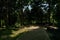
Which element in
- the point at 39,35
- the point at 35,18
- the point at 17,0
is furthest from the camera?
the point at 35,18

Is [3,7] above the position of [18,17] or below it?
above

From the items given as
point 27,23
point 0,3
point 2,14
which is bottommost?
point 27,23

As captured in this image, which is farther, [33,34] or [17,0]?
[17,0]

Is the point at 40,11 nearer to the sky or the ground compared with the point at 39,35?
nearer to the sky

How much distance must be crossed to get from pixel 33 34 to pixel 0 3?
11.1 meters

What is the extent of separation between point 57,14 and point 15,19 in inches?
209

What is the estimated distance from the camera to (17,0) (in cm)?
Result: 1930

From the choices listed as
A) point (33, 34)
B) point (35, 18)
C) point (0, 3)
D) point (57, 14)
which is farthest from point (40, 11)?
point (33, 34)

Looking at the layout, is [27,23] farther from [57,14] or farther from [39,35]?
[39,35]

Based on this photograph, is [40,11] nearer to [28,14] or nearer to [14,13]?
[28,14]

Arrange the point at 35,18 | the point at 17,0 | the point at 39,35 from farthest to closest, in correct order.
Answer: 1. the point at 35,18
2. the point at 17,0
3. the point at 39,35

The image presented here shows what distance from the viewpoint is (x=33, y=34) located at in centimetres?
967

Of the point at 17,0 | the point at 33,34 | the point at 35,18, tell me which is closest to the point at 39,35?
the point at 33,34

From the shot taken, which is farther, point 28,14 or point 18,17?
point 28,14
